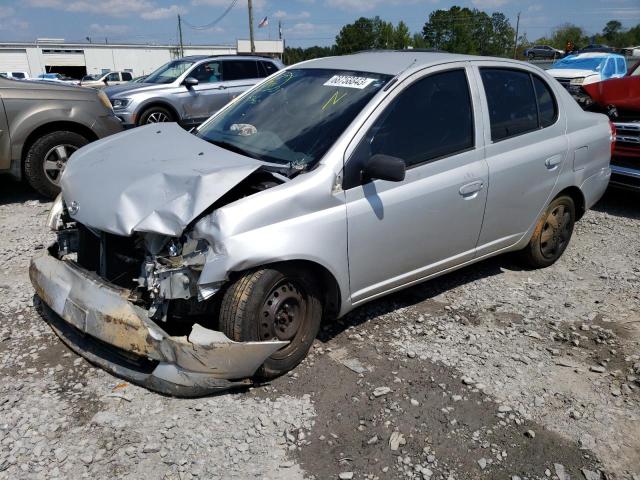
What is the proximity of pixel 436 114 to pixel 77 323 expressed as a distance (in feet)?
8.66

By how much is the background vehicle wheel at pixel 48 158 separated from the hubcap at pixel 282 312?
4.59 meters

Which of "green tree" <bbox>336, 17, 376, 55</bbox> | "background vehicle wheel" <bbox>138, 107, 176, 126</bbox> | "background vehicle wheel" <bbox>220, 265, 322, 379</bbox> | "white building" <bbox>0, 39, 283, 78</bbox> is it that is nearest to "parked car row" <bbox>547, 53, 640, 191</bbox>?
"background vehicle wheel" <bbox>220, 265, 322, 379</bbox>

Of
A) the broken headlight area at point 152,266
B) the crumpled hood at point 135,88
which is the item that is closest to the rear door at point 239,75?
the crumpled hood at point 135,88

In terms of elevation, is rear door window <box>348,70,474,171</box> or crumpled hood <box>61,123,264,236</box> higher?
rear door window <box>348,70,474,171</box>

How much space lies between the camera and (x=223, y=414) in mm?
2977

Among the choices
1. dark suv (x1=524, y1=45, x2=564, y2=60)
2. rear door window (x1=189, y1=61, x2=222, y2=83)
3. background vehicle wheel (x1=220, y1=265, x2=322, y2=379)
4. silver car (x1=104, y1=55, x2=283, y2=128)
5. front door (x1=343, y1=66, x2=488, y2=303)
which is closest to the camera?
background vehicle wheel (x1=220, y1=265, x2=322, y2=379)

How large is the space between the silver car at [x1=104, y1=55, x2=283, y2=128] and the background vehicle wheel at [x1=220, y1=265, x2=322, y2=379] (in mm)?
7763

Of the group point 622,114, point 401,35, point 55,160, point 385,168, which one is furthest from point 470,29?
point 385,168

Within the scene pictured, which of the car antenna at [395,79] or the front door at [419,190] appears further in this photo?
the car antenna at [395,79]

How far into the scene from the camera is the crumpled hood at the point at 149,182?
112 inches

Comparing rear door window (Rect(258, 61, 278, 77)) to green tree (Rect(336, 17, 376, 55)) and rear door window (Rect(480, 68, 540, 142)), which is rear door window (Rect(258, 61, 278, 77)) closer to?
rear door window (Rect(480, 68, 540, 142))

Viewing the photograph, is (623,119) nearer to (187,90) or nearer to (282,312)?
(282,312)

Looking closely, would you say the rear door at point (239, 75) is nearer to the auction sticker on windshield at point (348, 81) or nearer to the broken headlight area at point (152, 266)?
the auction sticker on windshield at point (348, 81)

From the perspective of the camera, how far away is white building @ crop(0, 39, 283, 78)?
64938 mm
